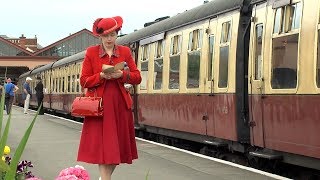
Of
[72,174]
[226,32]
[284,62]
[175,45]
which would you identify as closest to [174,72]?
[175,45]

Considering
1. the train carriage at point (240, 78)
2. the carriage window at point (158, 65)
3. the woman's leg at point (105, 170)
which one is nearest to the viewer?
the woman's leg at point (105, 170)

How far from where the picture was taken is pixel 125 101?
542 cm

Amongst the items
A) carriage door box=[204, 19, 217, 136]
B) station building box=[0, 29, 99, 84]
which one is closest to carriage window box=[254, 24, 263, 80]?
carriage door box=[204, 19, 217, 136]

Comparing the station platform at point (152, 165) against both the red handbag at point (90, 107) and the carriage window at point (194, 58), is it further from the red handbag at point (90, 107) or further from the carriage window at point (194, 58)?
the carriage window at point (194, 58)

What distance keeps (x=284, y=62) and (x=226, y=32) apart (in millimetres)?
2346

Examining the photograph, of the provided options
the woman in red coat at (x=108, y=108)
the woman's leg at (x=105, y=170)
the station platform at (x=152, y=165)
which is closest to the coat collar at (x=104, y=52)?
the woman in red coat at (x=108, y=108)

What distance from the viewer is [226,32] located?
967cm

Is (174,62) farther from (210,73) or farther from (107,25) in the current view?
(107,25)

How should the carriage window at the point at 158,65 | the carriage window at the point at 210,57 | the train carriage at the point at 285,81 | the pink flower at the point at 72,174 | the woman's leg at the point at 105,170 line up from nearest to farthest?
the pink flower at the point at 72,174 → the woman's leg at the point at 105,170 → the train carriage at the point at 285,81 → the carriage window at the point at 210,57 → the carriage window at the point at 158,65

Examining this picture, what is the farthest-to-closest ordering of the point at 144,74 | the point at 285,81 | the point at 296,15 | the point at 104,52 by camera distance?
the point at 144,74 < the point at 285,81 < the point at 296,15 < the point at 104,52

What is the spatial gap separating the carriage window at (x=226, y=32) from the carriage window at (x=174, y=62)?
2.22 meters

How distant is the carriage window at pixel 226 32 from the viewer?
376 inches

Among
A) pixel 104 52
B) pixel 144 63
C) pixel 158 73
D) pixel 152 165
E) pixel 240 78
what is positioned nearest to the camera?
pixel 104 52

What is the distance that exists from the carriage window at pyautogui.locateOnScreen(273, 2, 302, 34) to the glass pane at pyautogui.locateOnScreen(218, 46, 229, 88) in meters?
1.82
